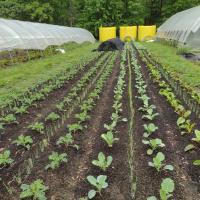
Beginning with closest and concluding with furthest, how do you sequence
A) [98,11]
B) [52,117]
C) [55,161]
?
[55,161] → [52,117] → [98,11]

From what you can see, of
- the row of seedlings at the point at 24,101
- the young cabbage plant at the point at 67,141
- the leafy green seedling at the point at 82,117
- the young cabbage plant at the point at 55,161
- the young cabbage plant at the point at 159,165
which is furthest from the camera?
the row of seedlings at the point at 24,101

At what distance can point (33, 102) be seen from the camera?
6.80m

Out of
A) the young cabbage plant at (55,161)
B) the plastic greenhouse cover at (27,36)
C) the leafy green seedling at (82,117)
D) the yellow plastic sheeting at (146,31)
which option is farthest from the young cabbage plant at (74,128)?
the yellow plastic sheeting at (146,31)

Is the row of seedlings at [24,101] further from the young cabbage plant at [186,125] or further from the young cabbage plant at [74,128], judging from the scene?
the young cabbage plant at [186,125]

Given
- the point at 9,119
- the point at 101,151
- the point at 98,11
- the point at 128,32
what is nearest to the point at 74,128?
the point at 101,151

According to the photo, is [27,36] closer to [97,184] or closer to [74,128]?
[74,128]

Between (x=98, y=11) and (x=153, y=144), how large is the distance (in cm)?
3530

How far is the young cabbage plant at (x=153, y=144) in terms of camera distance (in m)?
3.94

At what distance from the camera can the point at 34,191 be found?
3096 millimetres

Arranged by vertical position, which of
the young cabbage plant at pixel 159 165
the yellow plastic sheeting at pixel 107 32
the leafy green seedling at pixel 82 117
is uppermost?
the young cabbage plant at pixel 159 165

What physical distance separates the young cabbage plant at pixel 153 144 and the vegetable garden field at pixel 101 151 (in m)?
0.01

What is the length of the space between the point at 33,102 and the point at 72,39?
1949 cm

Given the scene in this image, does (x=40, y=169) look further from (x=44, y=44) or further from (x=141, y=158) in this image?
(x=44, y=44)

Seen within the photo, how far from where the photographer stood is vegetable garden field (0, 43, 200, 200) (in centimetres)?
324
